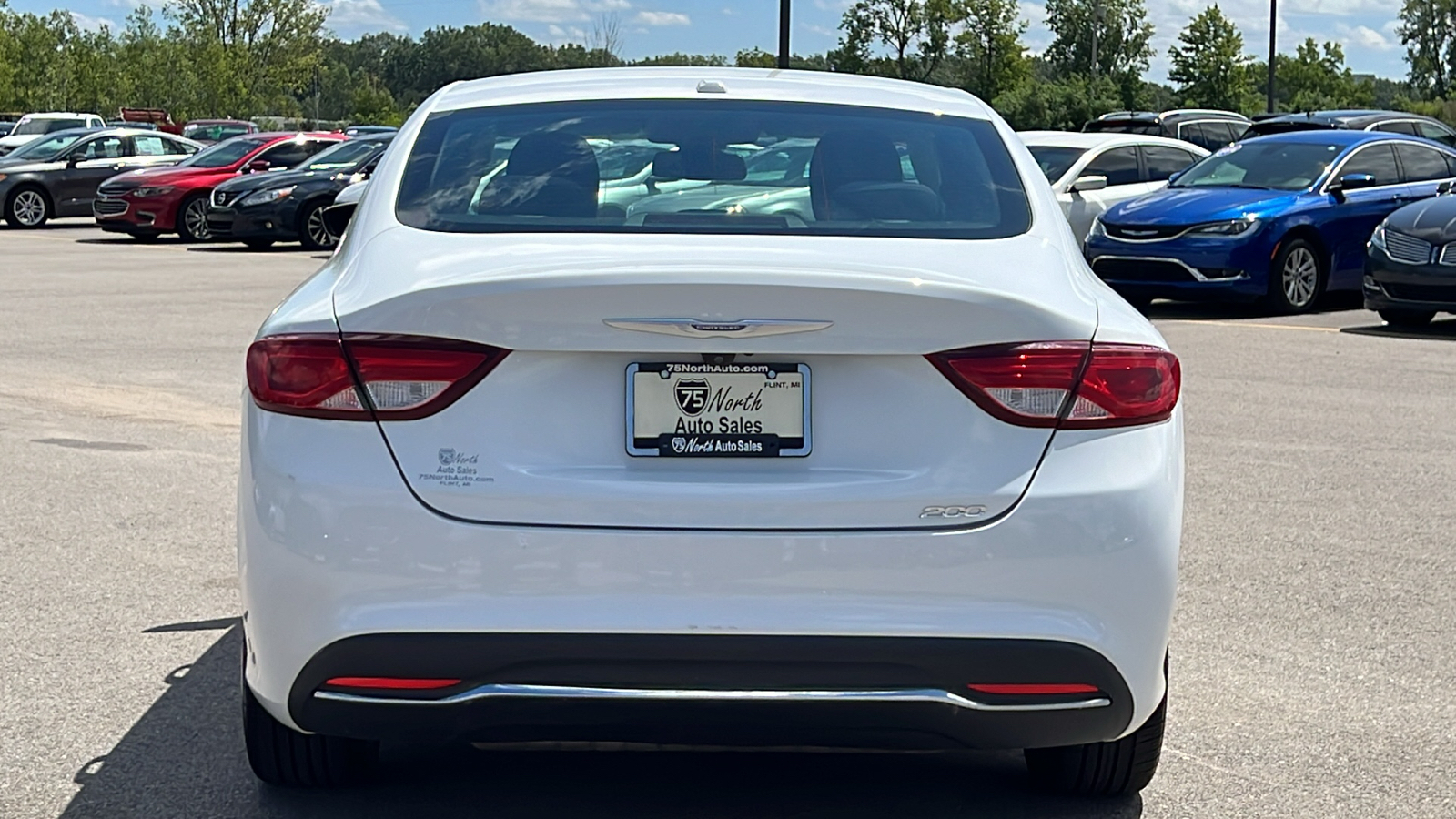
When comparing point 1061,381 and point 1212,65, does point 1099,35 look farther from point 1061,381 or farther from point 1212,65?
point 1061,381

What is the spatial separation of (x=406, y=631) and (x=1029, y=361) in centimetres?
120

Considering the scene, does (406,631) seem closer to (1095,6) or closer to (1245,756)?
(1245,756)

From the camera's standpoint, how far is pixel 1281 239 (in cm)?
1581

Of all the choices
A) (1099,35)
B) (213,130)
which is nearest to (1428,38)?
(1099,35)

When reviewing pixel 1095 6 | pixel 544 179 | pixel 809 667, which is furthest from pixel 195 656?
pixel 1095 6

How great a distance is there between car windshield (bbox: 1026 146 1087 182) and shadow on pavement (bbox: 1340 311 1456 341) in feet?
13.8

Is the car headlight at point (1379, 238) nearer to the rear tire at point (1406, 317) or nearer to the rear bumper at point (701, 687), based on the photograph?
the rear tire at point (1406, 317)

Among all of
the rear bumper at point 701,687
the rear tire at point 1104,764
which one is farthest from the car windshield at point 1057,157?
the rear bumper at point 701,687

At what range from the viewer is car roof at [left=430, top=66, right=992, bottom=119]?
14.7 ft

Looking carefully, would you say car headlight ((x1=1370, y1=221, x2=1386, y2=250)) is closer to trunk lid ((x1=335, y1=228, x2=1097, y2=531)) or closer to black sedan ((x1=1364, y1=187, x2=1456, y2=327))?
black sedan ((x1=1364, y1=187, x2=1456, y2=327))

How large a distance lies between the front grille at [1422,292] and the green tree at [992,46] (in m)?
77.2

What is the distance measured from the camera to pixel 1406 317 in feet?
48.2

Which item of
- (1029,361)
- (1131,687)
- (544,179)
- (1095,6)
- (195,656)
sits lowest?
(195,656)

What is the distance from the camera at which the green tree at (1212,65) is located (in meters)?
72.1
